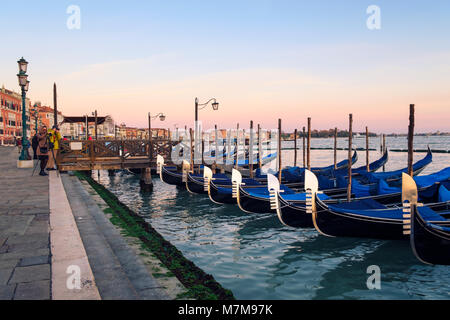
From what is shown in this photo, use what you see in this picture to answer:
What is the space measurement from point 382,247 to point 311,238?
5.06ft

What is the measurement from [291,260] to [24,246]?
4584 millimetres

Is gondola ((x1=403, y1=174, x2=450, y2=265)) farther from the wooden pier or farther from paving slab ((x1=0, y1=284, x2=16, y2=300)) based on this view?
the wooden pier

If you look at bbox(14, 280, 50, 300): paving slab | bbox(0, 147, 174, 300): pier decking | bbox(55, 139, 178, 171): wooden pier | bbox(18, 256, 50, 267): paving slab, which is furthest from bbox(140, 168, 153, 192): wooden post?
bbox(14, 280, 50, 300): paving slab

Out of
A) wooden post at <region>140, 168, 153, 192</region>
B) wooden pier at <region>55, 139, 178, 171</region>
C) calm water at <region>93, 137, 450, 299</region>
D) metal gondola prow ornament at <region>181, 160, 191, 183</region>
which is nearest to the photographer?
calm water at <region>93, 137, 450, 299</region>

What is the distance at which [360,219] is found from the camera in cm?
728

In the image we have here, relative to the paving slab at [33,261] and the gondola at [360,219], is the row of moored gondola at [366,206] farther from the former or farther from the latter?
the paving slab at [33,261]

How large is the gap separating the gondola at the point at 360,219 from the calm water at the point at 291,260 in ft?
1.23

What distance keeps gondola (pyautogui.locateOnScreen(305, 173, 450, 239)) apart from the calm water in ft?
1.23

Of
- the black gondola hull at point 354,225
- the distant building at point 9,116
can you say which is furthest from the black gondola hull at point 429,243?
the distant building at point 9,116

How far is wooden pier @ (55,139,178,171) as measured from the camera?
48.9ft

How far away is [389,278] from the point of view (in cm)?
596

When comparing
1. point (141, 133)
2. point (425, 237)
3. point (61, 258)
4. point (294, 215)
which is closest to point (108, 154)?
point (294, 215)

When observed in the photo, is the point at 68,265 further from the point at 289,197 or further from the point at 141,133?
the point at 141,133
